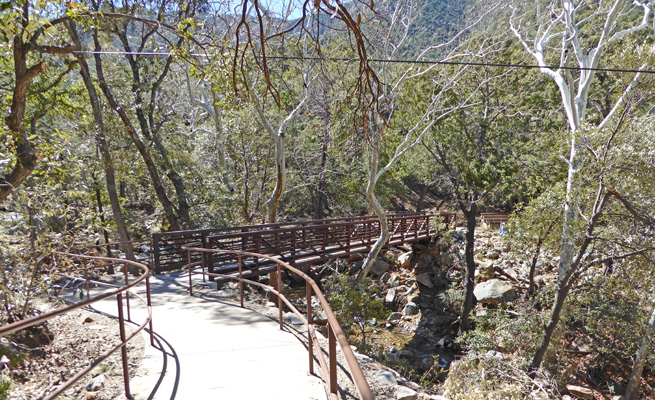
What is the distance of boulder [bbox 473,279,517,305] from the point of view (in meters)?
13.4

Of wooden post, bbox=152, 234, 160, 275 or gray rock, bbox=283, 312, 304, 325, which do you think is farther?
wooden post, bbox=152, 234, 160, 275

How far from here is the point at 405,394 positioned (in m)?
3.86

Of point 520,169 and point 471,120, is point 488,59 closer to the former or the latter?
point 471,120

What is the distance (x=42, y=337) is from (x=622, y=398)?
1242cm

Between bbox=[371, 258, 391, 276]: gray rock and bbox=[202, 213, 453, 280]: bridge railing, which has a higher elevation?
bbox=[202, 213, 453, 280]: bridge railing

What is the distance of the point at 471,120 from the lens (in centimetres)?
1423

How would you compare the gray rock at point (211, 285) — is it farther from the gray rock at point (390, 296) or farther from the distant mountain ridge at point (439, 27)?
the distant mountain ridge at point (439, 27)

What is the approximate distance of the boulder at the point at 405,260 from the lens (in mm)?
17750

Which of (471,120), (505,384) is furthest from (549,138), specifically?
(505,384)

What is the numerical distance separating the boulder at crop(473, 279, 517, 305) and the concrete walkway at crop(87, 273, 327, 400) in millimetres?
10559

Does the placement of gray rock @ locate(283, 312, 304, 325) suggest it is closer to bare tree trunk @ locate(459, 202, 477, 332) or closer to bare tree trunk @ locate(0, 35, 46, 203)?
bare tree trunk @ locate(0, 35, 46, 203)

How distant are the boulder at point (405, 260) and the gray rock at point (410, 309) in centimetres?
321

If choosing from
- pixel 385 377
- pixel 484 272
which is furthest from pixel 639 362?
pixel 385 377

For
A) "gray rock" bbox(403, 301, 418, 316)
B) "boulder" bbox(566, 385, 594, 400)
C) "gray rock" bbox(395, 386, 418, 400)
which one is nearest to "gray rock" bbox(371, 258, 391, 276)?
"gray rock" bbox(403, 301, 418, 316)
